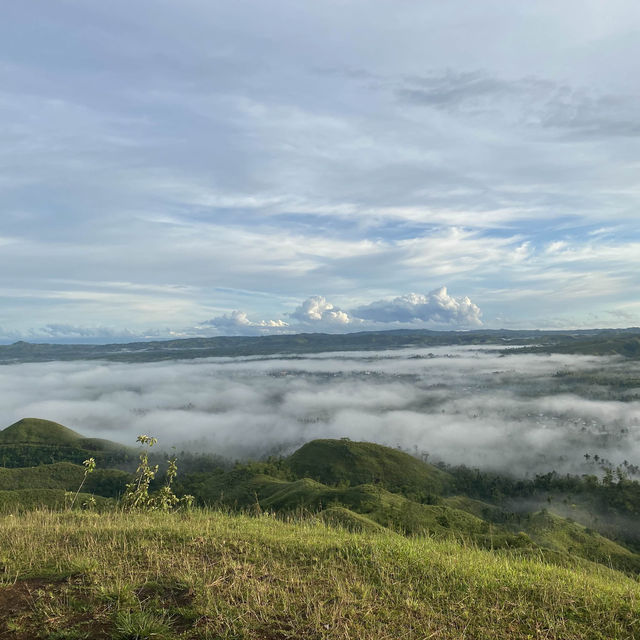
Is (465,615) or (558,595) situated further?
(558,595)

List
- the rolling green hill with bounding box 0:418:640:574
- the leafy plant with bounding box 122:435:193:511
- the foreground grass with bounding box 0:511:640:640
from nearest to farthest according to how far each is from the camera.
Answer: the foreground grass with bounding box 0:511:640:640 → the leafy plant with bounding box 122:435:193:511 → the rolling green hill with bounding box 0:418:640:574

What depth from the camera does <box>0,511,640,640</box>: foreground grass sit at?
10.3m

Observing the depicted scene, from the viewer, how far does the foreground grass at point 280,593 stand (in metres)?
10.3

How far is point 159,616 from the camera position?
35.0 feet

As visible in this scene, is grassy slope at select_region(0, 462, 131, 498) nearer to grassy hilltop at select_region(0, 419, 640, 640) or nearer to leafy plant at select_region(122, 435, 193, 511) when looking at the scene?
leafy plant at select_region(122, 435, 193, 511)

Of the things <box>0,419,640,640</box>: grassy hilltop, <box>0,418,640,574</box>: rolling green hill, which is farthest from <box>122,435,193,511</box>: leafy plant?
<box>0,418,640,574</box>: rolling green hill

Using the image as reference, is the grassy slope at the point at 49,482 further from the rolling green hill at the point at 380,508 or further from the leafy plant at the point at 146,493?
the leafy plant at the point at 146,493

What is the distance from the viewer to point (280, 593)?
463 inches

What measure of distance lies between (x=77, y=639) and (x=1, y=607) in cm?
290

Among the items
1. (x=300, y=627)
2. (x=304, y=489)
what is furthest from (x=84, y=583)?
(x=304, y=489)

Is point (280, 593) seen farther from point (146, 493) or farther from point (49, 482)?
point (49, 482)


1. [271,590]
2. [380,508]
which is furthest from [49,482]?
[271,590]

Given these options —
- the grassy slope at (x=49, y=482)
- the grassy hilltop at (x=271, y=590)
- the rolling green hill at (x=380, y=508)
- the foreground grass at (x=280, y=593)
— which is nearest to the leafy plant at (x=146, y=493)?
the grassy hilltop at (x=271, y=590)

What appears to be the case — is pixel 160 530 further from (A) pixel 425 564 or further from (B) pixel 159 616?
(A) pixel 425 564
